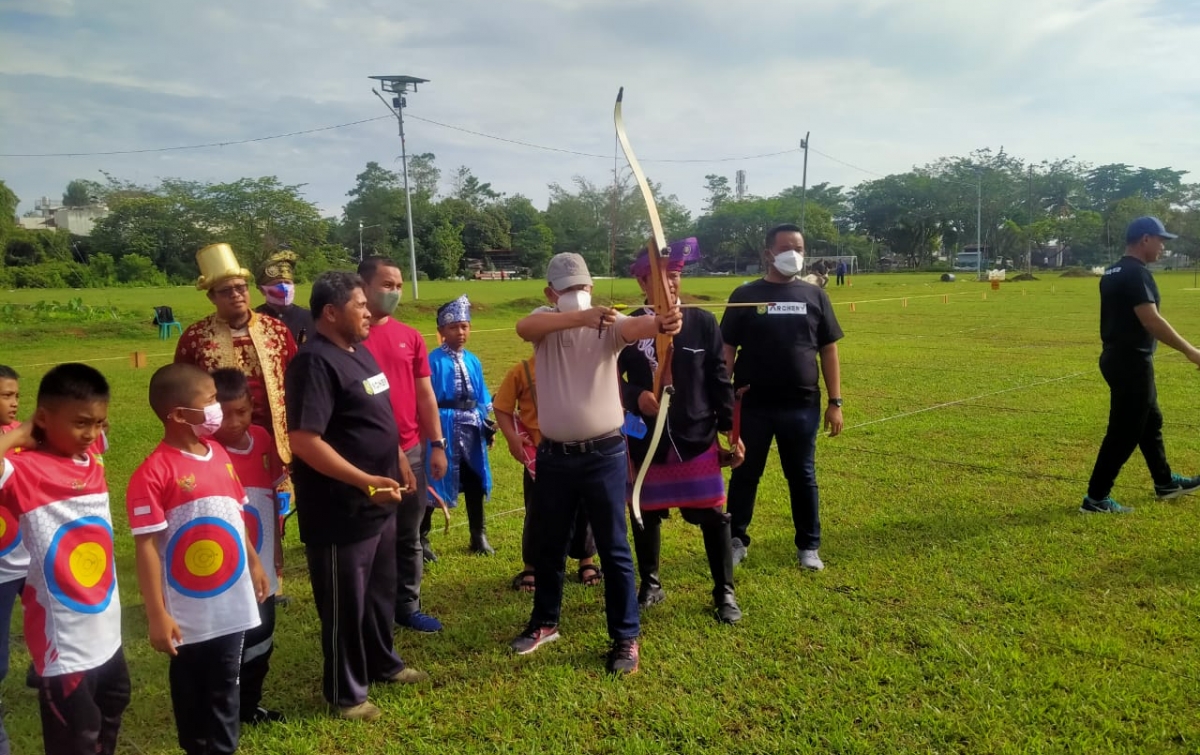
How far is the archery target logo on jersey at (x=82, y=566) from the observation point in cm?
233

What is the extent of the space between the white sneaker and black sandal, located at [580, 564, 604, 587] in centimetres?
121

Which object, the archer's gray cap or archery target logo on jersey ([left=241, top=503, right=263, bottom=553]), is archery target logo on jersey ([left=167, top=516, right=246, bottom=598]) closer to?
archery target logo on jersey ([left=241, top=503, right=263, bottom=553])

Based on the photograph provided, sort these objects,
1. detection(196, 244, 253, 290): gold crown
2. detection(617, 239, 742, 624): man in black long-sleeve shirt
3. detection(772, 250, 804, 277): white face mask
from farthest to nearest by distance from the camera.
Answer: detection(772, 250, 804, 277): white face mask → detection(617, 239, 742, 624): man in black long-sleeve shirt → detection(196, 244, 253, 290): gold crown

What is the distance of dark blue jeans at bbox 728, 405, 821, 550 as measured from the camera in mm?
4562

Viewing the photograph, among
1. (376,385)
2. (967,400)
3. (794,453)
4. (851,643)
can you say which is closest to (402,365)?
(376,385)

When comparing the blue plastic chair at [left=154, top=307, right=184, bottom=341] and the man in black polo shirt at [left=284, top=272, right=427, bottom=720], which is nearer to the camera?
the man in black polo shirt at [left=284, top=272, right=427, bottom=720]

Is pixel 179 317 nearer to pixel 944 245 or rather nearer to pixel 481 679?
pixel 481 679

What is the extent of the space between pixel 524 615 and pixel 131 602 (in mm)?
2314

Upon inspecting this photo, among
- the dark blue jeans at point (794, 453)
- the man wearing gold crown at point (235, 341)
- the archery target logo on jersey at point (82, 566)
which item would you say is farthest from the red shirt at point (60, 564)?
the dark blue jeans at point (794, 453)

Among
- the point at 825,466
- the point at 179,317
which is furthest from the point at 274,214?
the point at 825,466

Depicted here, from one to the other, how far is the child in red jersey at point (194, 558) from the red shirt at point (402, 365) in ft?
3.80

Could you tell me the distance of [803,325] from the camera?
454 centimetres

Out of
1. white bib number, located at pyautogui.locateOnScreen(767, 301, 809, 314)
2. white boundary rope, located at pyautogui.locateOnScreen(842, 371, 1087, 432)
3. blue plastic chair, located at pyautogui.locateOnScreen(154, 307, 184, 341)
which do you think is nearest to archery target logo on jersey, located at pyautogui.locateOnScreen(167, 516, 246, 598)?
white bib number, located at pyautogui.locateOnScreen(767, 301, 809, 314)

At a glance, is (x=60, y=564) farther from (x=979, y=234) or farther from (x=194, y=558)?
(x=979, y=234)
